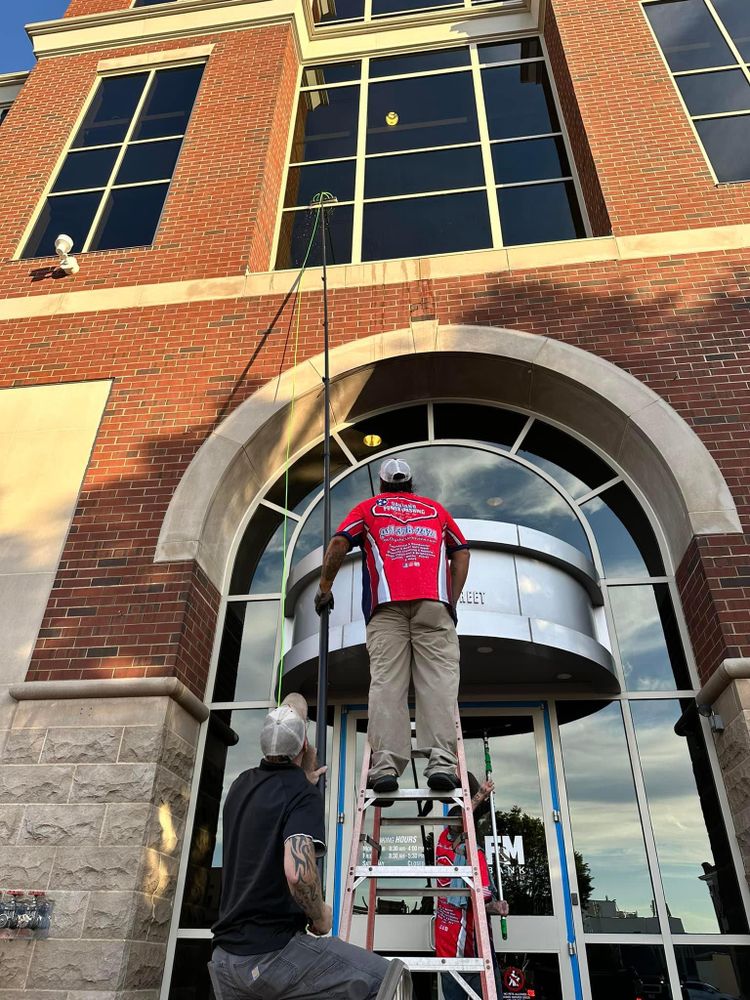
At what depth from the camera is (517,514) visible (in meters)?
6.96

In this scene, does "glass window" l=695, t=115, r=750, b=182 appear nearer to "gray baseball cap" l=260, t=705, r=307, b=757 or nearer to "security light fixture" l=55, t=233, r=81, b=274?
"security light fixture" l=55, t=233, r=81, b=274

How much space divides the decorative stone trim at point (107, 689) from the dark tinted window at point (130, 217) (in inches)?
222

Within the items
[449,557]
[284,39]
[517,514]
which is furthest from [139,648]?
[284,39]

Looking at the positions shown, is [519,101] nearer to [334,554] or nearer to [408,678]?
[334,554]

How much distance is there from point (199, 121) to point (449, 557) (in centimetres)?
784

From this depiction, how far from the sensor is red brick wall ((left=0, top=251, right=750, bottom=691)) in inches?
230

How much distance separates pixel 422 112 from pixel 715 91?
386cm

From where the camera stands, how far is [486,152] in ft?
31.3

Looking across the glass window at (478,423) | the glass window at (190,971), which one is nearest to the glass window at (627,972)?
the glass window at (190,971)

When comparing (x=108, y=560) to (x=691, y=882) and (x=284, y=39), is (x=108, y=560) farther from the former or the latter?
(x=284, y=39)

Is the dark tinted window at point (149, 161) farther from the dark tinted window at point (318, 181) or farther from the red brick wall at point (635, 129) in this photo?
the red brick wall at point (635, 129)

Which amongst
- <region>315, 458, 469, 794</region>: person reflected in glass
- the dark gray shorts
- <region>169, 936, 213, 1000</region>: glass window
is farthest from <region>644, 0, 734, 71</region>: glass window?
<region>169, 936, 213, 1000</region>: glass window

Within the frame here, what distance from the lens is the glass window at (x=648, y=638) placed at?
19.8ft

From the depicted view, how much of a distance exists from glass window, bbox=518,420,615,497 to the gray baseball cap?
4.67m
